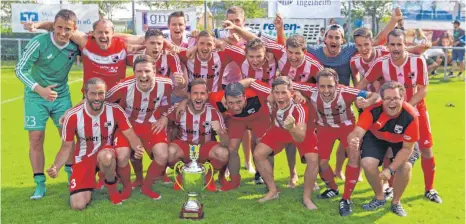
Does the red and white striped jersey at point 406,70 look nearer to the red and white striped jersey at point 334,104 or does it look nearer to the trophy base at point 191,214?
the red and white striped jersey at point 334,104

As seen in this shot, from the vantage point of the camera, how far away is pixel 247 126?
19.2 feet

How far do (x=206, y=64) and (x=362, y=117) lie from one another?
1.91m

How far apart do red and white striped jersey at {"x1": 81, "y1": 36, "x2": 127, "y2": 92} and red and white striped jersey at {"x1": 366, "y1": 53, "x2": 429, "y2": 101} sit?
9.03 feet

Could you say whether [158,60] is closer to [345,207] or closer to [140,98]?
[140,98]

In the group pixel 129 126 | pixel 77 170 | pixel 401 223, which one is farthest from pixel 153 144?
pixel 401 223

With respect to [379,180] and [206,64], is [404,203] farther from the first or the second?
[206,64]

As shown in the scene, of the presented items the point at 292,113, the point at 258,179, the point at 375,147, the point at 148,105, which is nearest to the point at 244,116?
the point at 292,113

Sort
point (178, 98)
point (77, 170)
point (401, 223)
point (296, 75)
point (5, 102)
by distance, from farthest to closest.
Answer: point (5, 102) < point (178, 98) < point (296, 75) < point (77, 170) < point (401, 223)

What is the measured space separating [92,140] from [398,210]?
10.1 feet

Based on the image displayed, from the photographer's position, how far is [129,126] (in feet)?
17.2

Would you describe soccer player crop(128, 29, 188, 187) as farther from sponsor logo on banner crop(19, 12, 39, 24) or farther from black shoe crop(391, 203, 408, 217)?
sponsor logo on banner crop(19, 12, 39, 24)

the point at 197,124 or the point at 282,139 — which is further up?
the point at 197,124

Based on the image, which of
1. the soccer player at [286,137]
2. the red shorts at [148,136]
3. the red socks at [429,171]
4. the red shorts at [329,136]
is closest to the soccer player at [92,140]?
the red shorts at [148,136]

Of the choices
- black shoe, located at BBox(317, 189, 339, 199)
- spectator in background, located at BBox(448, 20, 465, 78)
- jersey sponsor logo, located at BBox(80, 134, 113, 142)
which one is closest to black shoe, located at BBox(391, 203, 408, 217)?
black shoe, located at BBox(317, 189, 339, 199)
